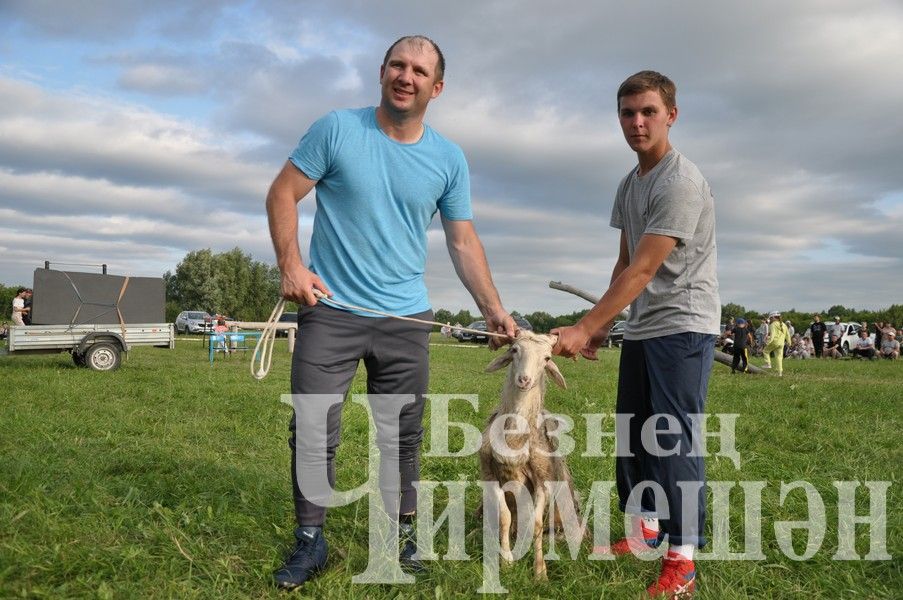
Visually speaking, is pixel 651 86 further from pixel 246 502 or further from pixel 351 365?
pixel 246 502

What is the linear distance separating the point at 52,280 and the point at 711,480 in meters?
18.3

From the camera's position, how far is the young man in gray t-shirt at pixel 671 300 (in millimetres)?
3746

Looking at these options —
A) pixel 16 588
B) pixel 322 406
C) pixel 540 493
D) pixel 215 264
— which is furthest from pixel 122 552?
pixel 215 264

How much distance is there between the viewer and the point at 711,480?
627 centimetres

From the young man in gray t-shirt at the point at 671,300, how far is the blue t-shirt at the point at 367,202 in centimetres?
107

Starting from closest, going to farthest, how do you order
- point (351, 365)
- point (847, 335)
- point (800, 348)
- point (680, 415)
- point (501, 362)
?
1. point (680, 415)
2. point (351, 365)
3. point (501, 362)
4. point (800, 348)
5. point (847, 335)

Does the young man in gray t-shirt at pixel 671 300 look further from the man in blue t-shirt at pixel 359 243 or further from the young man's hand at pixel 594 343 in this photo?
the man in blue t-shirt at pixel 359 243

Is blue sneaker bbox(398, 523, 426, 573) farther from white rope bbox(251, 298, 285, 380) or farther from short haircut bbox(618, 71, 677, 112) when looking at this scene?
short haircut bbox(618, 71, 677, 112)

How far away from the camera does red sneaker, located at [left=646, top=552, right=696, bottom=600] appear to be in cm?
377

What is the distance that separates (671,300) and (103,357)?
1676cm

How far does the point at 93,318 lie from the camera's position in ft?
62.5

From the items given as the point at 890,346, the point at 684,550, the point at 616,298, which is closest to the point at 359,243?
the point at 616,298

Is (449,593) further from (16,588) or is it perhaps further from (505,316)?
(16,588)

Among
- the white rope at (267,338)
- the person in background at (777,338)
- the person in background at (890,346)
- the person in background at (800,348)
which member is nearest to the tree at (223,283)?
the person in background at (800,348)
